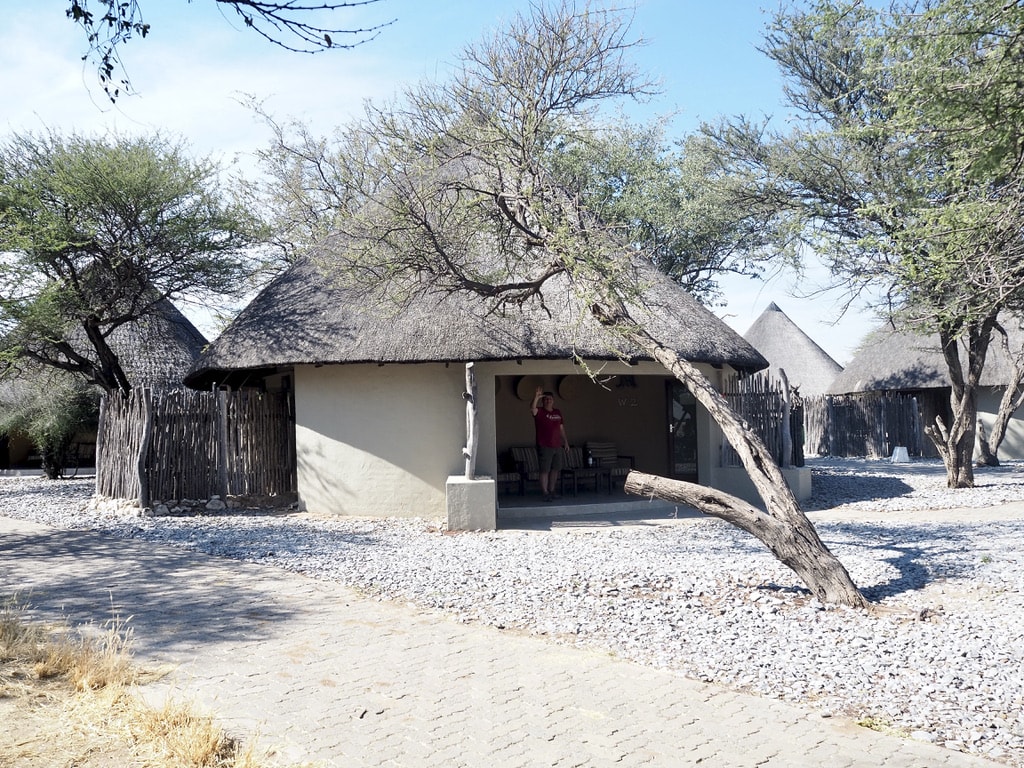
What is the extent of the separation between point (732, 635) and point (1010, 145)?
3.63 metres

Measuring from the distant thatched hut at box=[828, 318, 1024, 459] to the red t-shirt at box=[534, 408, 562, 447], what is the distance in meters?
13.2

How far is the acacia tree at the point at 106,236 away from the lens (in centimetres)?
1359

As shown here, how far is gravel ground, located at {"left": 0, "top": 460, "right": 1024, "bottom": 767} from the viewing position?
184 inches

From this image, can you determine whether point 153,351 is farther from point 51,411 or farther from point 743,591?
point 743,591

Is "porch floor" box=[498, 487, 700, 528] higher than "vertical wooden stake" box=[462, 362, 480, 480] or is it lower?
lower

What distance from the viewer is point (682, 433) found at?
15688mm

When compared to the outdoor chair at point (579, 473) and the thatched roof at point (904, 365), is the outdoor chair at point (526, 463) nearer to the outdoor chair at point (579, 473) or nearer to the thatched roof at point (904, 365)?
the outdoor chair at point (579, 473)

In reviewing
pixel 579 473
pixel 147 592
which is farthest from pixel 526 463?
pixel 147 592

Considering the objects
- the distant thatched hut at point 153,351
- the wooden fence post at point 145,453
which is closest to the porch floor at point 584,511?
the wooden fence post at point 145,453

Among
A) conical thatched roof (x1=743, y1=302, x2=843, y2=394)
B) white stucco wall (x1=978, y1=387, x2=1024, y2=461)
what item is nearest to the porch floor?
white stucco wall (x1=978, y1=387, x2=1024, y2=461)

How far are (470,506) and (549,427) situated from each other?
7.81 ft

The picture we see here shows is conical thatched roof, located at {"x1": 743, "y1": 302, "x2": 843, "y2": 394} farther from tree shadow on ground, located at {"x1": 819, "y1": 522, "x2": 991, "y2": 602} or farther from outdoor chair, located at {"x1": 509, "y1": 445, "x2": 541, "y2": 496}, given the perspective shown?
tree shadow on ground, located at {"x1": 819, "y1": 522, "x2": 991, "y2": 602}

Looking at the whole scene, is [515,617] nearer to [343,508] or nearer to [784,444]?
[343,508]

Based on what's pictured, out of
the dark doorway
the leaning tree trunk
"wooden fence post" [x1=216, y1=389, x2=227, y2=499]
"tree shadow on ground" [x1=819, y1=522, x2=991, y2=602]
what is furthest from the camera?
the dark doorway
